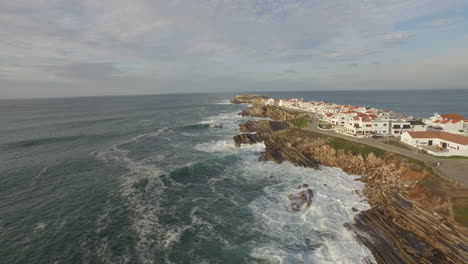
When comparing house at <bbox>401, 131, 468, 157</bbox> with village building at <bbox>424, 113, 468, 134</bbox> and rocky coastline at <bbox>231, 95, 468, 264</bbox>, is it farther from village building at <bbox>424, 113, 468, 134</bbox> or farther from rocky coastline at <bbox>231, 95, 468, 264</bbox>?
village building at <bbox>424, 113, 468, 134</bbox>

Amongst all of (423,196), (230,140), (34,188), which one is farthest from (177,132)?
(423,196)

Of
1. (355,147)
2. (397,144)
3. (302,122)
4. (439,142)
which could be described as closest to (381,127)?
(397,144)

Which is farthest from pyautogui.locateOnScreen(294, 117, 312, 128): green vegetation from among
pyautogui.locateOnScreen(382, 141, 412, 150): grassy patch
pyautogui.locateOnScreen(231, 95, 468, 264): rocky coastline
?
pyautogui.locateOnScreen(382, 141, 412, 150): grassy patch

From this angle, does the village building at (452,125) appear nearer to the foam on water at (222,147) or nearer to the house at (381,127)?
the house at (381,127)

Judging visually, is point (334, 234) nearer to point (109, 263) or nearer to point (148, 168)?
point (109, 263)

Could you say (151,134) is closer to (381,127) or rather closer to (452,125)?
(381,127)

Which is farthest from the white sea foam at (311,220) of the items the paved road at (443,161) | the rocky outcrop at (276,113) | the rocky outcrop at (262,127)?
the rocky outcrop at (276,113)
